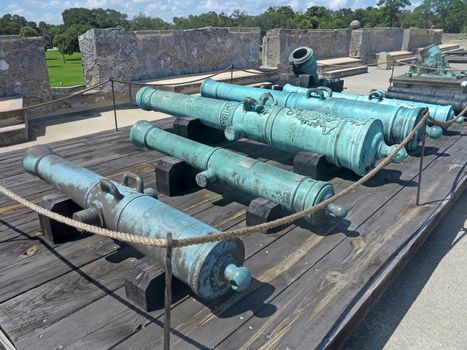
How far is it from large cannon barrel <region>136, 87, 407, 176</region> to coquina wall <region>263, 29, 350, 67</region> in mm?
A: 11213

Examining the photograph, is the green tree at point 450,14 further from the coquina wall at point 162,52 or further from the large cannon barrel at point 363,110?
the large cannon barrel at point 363,110

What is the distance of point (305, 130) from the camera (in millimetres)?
4059

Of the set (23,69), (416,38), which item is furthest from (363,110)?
(416,38)

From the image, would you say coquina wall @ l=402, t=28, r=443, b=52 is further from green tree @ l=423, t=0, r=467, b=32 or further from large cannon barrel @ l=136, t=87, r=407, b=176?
green tree @ l=423, t=0, r=467, b=32

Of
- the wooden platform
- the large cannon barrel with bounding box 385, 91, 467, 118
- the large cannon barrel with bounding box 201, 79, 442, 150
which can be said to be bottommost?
the wooden platform

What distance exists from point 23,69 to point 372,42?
16.3m

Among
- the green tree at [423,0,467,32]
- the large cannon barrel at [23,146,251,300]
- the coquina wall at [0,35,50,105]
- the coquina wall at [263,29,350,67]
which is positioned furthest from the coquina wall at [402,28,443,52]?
the green tree at [423,0,467,32]

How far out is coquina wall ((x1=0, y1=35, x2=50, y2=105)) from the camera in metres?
8.51

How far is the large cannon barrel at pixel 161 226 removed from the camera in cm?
218

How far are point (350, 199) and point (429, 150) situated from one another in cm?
207

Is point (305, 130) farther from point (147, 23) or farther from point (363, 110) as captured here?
point (147, 23)

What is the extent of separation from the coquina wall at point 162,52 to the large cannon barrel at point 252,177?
6.62 meters

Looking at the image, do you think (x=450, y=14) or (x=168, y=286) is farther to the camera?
(x=450, y=14)

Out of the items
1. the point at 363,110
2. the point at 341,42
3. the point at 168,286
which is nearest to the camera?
the point at 168,286
